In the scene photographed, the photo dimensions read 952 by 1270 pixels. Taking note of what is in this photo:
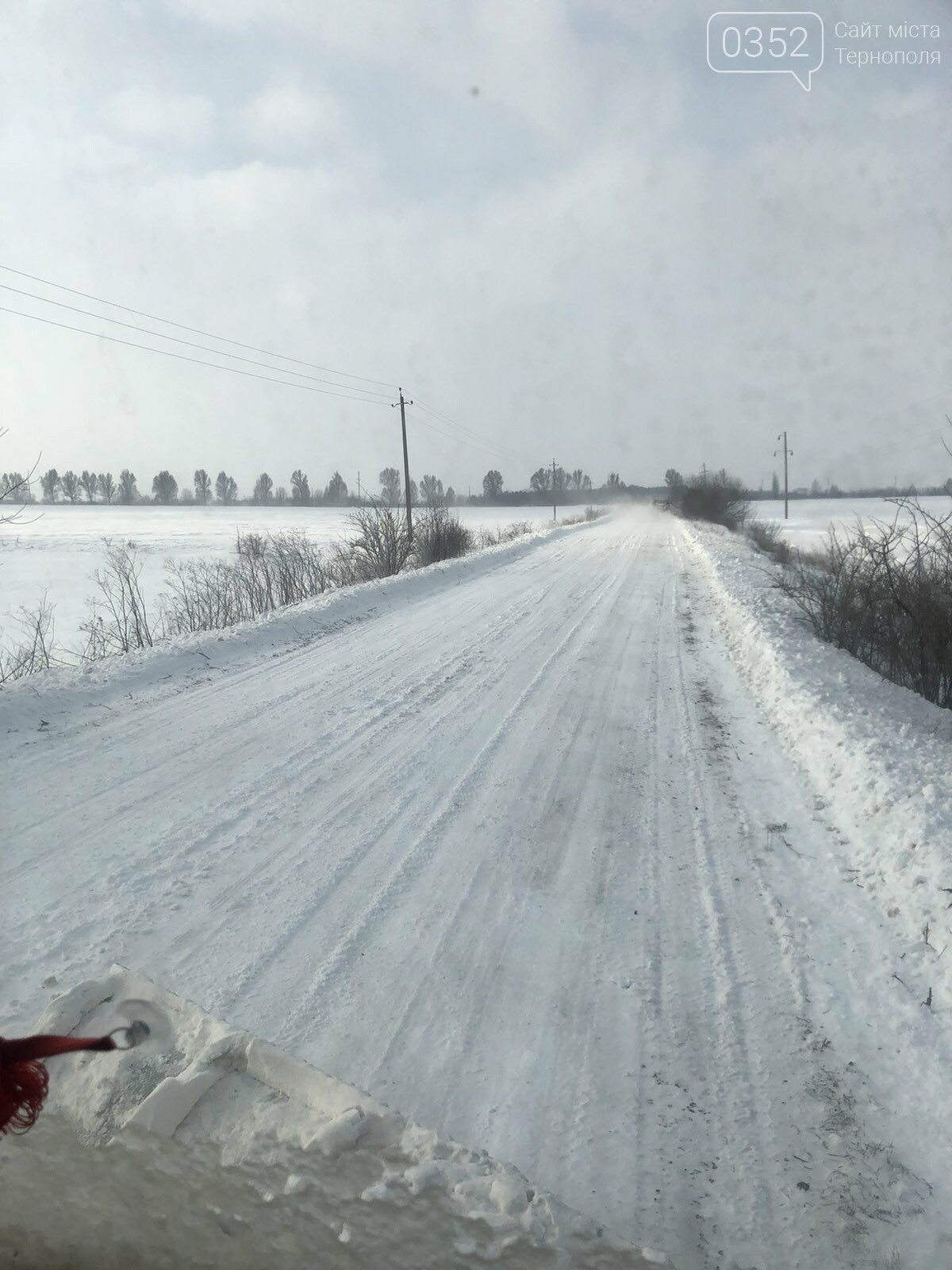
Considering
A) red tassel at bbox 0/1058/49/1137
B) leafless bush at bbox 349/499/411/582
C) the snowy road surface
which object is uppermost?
leafless bush at bbox 349/499/411/582

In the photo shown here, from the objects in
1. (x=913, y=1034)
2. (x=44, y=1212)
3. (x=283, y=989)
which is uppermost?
(x=44, y=1212)

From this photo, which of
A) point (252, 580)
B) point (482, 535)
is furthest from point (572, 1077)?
point (482, 535)

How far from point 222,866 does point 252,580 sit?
1407 centimetres

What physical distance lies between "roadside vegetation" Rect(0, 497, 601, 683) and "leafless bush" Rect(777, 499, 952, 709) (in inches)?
344

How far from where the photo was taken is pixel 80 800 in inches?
184

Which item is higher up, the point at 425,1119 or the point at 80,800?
the point at 80,800

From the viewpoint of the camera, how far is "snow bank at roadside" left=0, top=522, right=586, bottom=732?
255 inches

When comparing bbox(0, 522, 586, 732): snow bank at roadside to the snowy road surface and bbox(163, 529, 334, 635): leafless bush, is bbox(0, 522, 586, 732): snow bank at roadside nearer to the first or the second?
the snowy road surface

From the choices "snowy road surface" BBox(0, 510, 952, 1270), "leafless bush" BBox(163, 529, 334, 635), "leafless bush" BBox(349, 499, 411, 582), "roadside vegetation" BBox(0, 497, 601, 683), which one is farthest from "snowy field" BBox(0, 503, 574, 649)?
"leafless bush" BBox(349, 499, 411, 582)

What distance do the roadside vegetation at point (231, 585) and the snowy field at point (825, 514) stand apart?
912 centimetres

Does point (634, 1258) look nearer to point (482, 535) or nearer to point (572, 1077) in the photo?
point (572, 1077)

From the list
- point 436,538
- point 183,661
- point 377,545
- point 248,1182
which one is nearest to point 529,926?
point 248,1182

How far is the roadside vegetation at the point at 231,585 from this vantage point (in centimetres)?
1205

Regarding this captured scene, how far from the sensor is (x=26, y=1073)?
3.73ft
